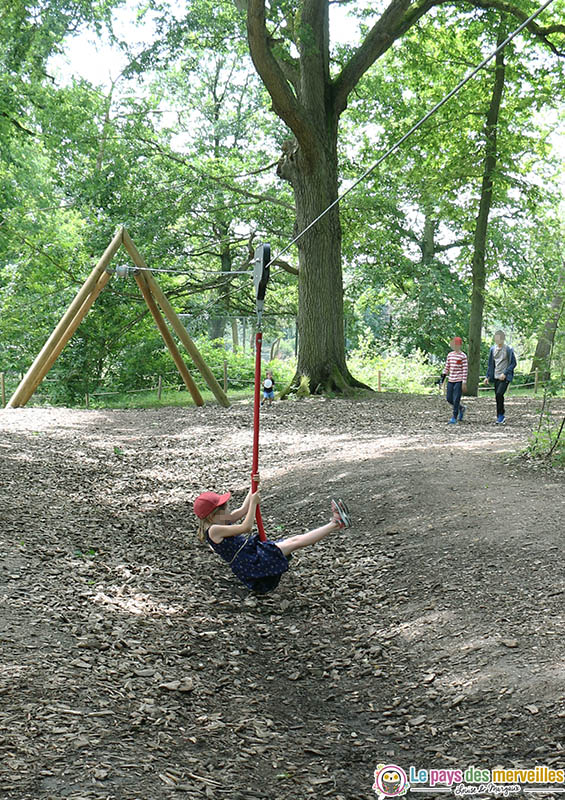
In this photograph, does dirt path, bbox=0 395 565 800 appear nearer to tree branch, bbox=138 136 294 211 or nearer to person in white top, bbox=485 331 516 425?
person in white top, bbox=485 331 516 425

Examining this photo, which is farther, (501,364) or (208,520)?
A: (501,364)

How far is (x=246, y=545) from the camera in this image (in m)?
5.14

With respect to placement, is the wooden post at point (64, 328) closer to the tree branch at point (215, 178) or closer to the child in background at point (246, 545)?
the tree branch at point (215, 178)

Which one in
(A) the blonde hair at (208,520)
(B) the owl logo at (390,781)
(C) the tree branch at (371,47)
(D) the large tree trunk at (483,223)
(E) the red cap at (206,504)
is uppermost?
(C) the tree branch at (371,47)

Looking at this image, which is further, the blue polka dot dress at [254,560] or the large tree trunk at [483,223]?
the large tree trunk at [483,223]

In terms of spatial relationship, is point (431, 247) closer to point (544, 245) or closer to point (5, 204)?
point (544, 245)

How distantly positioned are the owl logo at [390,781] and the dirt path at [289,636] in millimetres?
44

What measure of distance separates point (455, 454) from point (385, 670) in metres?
4.54

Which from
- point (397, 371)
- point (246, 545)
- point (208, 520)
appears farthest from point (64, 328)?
point (397, 371)

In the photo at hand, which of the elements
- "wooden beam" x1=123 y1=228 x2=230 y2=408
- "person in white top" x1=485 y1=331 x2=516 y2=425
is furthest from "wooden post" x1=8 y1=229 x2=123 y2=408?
"person in white top" x1=485 y1=331 x2=516 y2=425

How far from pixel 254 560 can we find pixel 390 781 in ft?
6.72

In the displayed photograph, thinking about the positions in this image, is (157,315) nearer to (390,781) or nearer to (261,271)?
(261,271)

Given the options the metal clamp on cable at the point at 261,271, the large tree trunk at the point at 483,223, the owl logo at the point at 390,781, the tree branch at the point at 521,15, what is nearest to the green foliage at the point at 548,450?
the metal clamp on cable at the point at 261,271

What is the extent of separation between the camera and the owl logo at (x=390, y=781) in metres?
3.15
